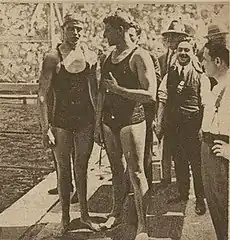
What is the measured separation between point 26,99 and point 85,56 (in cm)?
17

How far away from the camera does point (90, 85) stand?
2820 mm

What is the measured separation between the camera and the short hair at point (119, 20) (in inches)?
111

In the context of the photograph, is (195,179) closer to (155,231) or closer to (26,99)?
(155,231)

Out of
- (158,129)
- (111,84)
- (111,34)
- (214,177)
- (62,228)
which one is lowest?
(62,228)

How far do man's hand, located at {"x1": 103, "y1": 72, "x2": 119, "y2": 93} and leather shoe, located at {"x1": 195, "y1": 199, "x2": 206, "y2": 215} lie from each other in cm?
32

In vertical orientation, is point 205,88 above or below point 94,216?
above

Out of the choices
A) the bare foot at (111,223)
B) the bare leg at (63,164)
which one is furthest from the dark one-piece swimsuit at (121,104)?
the bare foot at (111,223)

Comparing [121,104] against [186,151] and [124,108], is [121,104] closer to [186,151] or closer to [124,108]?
[124,108]

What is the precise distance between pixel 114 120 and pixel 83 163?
0.40 feet

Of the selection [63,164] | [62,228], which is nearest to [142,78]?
[63,164]

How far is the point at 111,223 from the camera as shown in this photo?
112 inches

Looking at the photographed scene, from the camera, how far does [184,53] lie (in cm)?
283

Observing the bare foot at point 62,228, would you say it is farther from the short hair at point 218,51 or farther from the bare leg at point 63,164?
the short hair at point 218,51

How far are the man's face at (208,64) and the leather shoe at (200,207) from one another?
0.29 meters
